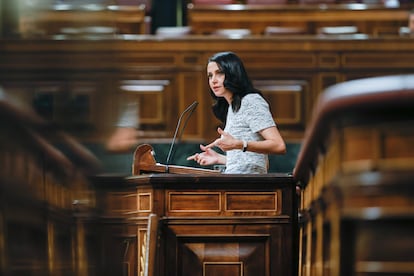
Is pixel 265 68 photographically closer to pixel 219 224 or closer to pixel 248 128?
pixel 248 128

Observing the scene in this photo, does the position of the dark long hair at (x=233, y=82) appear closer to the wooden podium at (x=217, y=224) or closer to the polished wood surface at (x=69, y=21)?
the wooden podium at (x=217, y=224)

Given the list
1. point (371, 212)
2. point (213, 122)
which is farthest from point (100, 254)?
point (213, 122)

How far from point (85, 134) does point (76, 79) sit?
3 cm

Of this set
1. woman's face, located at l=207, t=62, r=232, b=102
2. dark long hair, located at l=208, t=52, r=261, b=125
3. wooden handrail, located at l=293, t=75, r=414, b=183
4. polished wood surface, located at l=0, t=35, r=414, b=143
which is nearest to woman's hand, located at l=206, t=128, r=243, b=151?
dark long hair, located at l=208, t=52, r=261, b=125

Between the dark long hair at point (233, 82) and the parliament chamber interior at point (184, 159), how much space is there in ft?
1.27

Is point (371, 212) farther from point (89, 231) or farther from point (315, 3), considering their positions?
point (315, 3)

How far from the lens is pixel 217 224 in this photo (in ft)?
10.9

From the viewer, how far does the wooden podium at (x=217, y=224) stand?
10.8 ft

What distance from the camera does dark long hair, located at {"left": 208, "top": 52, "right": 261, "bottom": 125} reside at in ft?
11.9

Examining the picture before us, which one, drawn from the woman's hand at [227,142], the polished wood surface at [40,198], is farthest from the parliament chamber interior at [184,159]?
the woman's hand at [227,142]

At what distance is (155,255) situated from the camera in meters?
3.23

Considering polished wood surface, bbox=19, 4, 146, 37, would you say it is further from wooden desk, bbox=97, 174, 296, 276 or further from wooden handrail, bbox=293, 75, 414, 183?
wooden desk, bbox=97, 174, 296, 276

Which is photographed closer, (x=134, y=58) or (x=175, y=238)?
(x=175, y=238)

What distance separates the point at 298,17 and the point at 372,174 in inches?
207
